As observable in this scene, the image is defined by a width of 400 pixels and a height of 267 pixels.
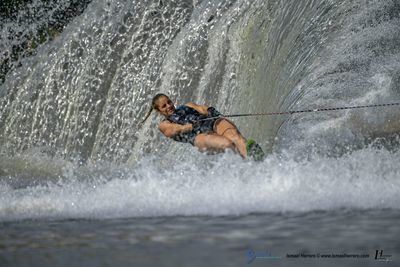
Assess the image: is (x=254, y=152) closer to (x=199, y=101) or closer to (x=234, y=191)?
(x=234, y=191)

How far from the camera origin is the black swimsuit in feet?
32.4

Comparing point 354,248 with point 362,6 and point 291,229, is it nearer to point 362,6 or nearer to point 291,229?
point 291,229

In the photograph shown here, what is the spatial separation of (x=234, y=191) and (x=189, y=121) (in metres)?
2.39

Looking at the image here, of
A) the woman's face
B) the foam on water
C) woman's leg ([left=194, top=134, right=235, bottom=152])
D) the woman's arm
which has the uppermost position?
the woman's face

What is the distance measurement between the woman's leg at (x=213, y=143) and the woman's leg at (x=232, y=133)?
0.07m

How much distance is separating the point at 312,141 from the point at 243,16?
2518 mm

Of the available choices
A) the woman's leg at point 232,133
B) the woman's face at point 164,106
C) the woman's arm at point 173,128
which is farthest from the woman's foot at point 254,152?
the woman's face at point 164,106

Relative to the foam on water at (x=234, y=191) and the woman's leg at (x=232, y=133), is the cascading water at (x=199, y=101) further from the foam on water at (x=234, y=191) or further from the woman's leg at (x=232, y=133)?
the woman's leg at (x=232, y=133)

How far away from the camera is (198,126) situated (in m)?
9.91

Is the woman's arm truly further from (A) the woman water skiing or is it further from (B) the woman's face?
(B) the woman's face

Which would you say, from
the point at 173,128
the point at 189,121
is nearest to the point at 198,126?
the point at 189,121

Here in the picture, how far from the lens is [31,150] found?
Answer: 16.0 meters

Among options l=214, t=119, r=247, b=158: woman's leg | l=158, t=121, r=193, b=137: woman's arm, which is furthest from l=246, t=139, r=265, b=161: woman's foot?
l=158, t=121, r=193, b=137: woman's arm

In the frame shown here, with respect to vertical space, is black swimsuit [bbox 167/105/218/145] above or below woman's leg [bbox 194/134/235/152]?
above
